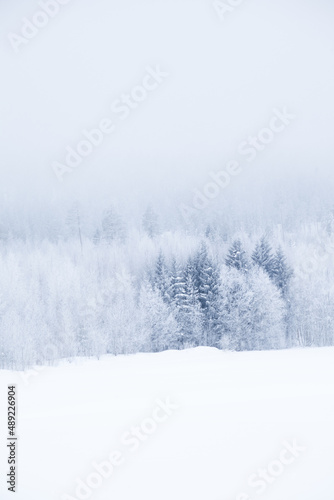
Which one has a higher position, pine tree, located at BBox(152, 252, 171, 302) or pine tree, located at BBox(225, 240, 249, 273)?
pine tree, located at BBox(225, 240, 249, 273)

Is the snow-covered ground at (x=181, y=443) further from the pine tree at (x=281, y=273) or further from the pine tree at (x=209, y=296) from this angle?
the pine tree at (x=281, y=273)

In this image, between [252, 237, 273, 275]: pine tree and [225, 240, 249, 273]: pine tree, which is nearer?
[225, 240, 249, 273]: pine tree

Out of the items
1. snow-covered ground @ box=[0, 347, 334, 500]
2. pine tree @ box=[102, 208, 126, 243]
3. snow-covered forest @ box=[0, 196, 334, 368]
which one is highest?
pine tree @ box=[102, 208, 126, 243]

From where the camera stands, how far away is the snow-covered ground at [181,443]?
6582 mm

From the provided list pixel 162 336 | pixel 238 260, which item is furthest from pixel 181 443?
pixel 238 260

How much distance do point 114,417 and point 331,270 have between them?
34.8m

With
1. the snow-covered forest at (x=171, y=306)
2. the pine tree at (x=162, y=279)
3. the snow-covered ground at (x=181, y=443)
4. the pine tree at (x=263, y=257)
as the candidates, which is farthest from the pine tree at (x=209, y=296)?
the snow-covered ground at (x=181, y=443)

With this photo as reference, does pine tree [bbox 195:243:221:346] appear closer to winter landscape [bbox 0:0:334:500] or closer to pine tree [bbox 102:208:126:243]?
winter landscape [bbox 0:0:334:500]

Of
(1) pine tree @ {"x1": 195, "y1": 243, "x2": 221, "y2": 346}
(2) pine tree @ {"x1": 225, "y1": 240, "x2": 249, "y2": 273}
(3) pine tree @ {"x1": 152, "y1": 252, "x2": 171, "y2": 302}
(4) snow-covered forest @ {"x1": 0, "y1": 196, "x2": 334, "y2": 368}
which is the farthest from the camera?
(2) pine tree @ {"x1": 225, "y1": 240, "x2": 249, "y2": 273}

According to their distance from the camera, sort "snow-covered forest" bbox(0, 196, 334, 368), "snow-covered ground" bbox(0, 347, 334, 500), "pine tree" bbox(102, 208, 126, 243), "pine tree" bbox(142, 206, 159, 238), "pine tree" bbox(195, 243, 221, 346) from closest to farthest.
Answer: "snow-covered ground" bbox(0, 347, 334, 500)
"snow-covered forest" bbox(0, 196, 334, 368)
"pine tree" bbox(195, 243, 221, 346)
"pine tree" bbox(102, 208, 126, 243)
"pine tree" bbox(142, 206, 159, 238)

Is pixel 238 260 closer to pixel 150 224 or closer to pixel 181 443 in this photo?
pixel 150 224

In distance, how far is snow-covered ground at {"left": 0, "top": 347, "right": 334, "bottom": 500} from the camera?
6582 mm

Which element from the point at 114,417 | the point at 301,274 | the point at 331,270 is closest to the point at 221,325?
the point at 301,274

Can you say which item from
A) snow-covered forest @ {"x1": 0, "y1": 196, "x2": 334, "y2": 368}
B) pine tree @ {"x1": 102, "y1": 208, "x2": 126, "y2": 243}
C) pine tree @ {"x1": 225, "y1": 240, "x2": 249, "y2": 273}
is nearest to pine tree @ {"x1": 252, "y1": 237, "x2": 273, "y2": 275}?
snow-covered forest @ {"x1": 0, "y1": 196, "x2": 334, "y2": 368}
